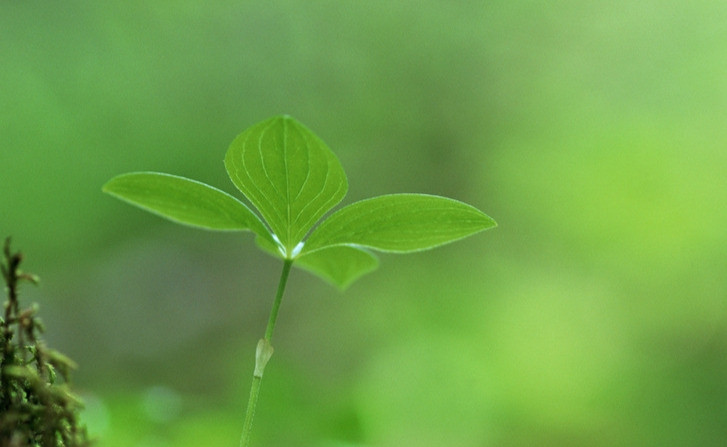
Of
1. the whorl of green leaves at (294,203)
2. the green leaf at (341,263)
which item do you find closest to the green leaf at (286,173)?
the whorl of green leaves at (294,203)

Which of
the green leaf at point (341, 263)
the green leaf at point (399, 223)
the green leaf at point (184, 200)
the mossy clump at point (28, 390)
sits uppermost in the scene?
the green leaf at point (341, 263)

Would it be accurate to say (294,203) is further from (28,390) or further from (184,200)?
(28,390)

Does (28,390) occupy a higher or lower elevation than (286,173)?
lower

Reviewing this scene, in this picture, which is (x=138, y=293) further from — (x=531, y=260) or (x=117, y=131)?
(x=531, y=260)

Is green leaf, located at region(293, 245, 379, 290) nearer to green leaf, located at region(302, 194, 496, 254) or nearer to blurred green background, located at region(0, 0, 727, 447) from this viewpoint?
green leaf, located at region(302, 194, 496, 254)

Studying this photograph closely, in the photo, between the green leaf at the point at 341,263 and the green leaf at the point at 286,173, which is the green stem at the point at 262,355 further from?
the green leaf at the point at 341,263

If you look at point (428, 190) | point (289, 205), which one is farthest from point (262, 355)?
point (428, 190)
